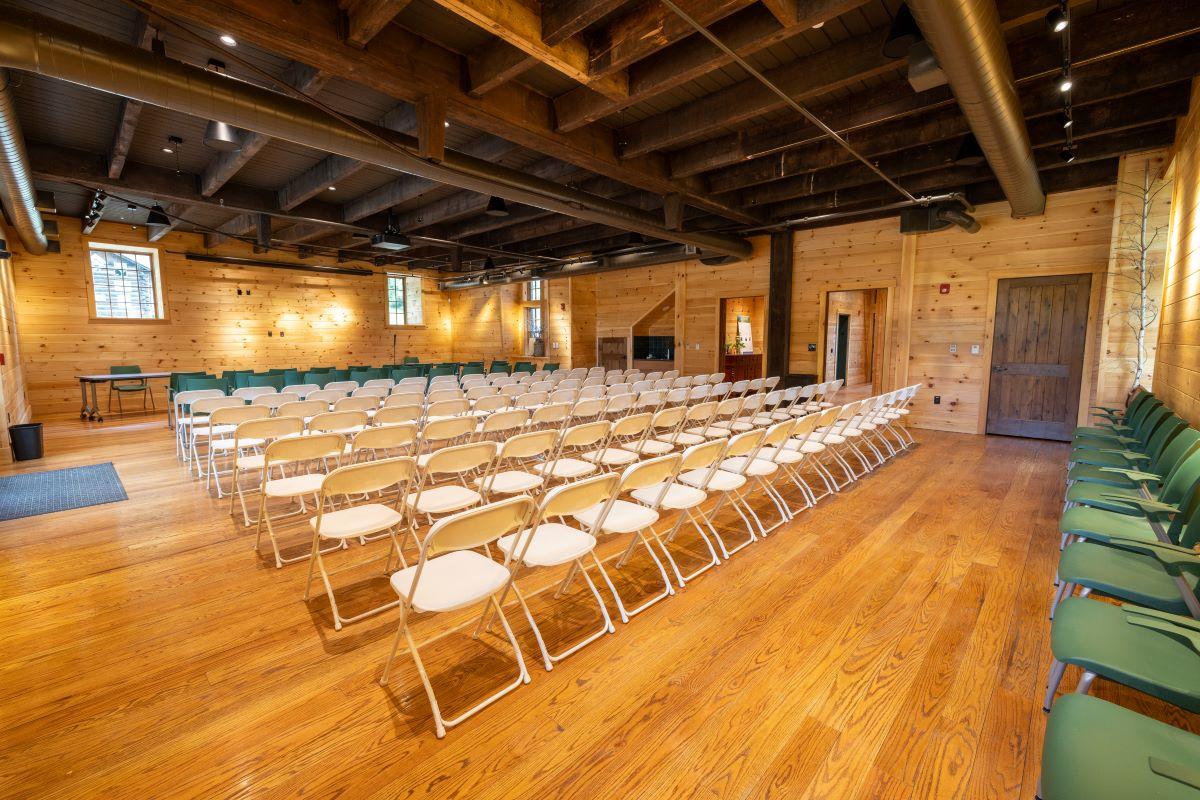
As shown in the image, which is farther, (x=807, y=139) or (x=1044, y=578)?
(x=807, y=139)

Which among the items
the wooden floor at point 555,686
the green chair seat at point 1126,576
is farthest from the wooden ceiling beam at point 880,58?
the wooden floor at point 555,686

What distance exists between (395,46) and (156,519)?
170 inches

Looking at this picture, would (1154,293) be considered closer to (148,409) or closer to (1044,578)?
(1044,578)

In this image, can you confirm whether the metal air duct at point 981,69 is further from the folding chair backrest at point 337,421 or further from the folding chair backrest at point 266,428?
the folding chair backrest at point 266,428

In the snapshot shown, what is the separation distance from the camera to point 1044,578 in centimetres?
319

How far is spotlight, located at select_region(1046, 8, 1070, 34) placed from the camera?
2.98 meters

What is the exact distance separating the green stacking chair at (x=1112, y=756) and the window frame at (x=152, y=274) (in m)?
15.7

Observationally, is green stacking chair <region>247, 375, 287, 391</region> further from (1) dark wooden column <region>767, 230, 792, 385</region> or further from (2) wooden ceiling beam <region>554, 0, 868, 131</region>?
(1) dark wooden column <region>767, 230, 792, 385</region>

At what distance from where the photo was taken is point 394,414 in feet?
15.6

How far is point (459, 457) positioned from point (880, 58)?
4.43 meters

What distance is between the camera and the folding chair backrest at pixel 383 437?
11.3 ft

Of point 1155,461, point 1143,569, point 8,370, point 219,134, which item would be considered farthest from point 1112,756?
point 8,370

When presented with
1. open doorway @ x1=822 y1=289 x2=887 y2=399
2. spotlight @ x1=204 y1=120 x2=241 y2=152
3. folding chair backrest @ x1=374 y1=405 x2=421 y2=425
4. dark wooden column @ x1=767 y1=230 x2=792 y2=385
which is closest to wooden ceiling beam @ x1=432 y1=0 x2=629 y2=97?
folding chair backrest @ x1=374 y1=405 x2=421 y2=425

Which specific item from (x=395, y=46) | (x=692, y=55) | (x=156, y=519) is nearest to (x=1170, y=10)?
(x=692, y=55)
